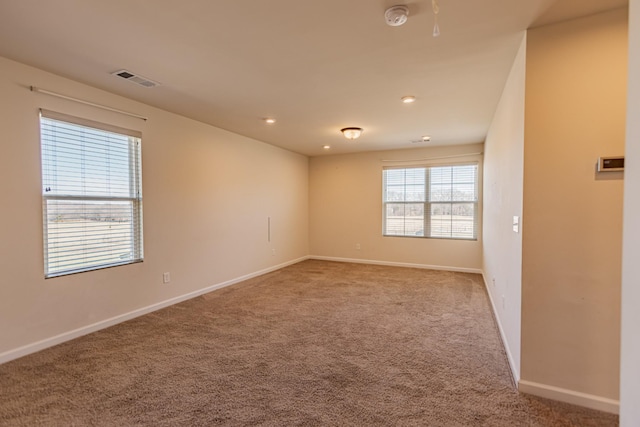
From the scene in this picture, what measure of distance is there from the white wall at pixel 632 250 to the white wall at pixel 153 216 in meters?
3.79

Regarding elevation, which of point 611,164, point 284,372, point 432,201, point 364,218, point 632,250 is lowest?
point 284,372

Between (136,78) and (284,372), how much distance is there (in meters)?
2.84

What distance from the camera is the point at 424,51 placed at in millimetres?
2301

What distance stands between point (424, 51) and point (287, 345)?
2684mm

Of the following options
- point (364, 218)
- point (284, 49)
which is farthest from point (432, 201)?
point (284, 49)

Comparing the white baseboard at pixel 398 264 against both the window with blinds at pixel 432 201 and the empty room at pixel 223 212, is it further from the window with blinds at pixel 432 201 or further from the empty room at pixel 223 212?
the empty room at pixel 223 212

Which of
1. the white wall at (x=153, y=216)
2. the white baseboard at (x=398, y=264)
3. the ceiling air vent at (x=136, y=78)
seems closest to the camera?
the white wall at (x=153, y=216)

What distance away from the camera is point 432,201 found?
19.6ft

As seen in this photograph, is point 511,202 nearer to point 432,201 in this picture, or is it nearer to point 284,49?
point 284,49

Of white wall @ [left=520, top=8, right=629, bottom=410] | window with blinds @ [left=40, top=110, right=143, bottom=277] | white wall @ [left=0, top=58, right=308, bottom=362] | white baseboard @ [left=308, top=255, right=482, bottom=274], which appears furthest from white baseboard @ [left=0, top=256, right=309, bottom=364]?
white wall @ [left=520, top=8, right=629, bottom=410]

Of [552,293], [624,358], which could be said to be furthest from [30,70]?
[552,293]

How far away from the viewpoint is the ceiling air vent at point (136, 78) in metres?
2.67

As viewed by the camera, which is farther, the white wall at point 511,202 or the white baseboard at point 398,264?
the white baseboard at point 398,264

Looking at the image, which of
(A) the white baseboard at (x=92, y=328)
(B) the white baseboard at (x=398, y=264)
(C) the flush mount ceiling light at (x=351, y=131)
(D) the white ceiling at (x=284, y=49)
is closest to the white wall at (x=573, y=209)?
(D) the white ceiling at (x=284, y=49)
